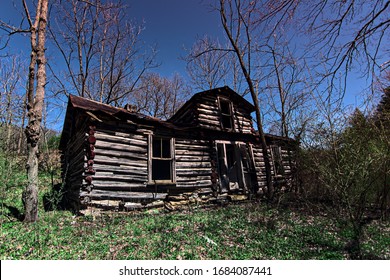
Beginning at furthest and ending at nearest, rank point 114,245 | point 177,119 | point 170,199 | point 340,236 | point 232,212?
point 177,119
point 170,199
point 232,212
point 340,236
point 114,245

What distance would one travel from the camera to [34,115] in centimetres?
622

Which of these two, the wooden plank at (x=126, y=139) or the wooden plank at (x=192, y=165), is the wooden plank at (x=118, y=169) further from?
the wooden plank at (x=192, y=165)

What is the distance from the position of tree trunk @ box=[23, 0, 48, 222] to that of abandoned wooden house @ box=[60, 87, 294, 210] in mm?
1366

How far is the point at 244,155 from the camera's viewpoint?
40.3 ft

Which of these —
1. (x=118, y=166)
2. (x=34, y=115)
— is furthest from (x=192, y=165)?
(x=34, y=115)

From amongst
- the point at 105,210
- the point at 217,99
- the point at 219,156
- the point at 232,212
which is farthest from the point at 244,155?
the point at 105,210

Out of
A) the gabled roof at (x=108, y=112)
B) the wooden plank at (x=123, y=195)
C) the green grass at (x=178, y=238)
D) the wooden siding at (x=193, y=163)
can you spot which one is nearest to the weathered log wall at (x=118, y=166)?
the wooden plank at (x=123, y=195)

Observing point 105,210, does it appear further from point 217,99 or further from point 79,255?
point 217,99

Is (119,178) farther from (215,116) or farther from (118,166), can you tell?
(215,116)

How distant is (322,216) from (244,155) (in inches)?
212

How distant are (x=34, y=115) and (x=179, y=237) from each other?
573cm

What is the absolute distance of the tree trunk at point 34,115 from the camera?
5883mm

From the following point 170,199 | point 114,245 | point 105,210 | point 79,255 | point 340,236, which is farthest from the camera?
point 170,199

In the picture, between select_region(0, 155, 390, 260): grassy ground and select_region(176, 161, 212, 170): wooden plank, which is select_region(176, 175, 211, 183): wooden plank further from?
select_region(0, 155, 390, 260): grassy ground
